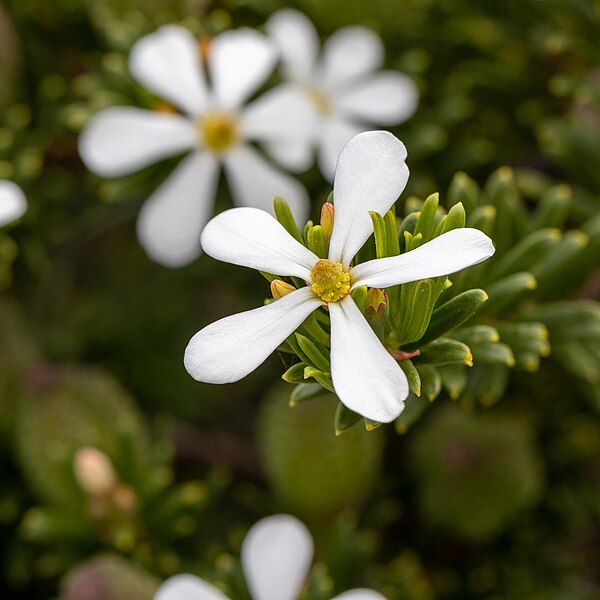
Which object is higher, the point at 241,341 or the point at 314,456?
the point at 241,341

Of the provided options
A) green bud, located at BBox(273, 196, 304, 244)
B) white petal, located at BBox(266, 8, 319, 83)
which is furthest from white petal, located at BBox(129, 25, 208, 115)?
green bud, located at BBox(273, 196, 304, 244)

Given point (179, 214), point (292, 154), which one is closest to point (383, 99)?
point (292, 154)

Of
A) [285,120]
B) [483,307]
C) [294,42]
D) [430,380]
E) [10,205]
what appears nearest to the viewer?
[430,380]

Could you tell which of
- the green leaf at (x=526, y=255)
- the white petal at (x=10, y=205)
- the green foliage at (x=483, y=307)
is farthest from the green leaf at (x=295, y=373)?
the white petal at (x=10, y=205)

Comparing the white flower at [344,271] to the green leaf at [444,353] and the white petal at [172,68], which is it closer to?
the green leaf at [444,353]

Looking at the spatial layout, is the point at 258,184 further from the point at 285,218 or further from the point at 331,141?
the point at 285,218

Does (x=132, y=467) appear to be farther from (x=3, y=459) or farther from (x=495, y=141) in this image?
(x=495, y=141)

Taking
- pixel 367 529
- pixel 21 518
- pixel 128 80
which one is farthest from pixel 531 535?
pixel 128 80
